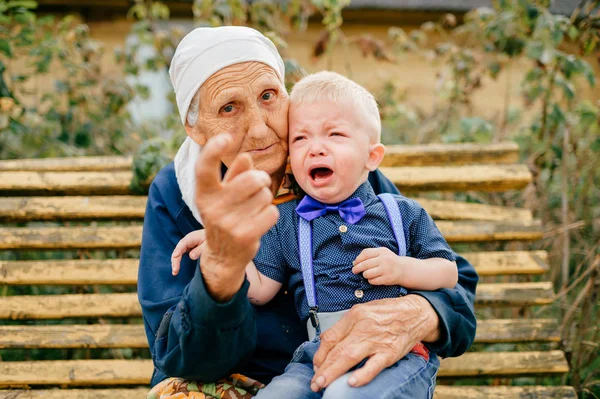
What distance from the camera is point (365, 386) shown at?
156cm

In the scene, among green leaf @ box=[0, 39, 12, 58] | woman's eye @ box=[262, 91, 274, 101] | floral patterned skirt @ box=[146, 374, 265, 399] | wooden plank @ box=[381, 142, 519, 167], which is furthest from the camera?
green leaf @ box=[0, 39, 12, 58]

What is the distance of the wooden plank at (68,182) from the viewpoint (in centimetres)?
296

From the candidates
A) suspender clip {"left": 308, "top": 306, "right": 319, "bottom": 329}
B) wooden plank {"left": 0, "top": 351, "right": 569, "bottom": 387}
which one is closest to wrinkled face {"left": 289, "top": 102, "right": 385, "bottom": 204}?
suspender clip {"left": 308, "top": 306, "right": 319, "bottom": 329}

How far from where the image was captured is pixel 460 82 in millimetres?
4621

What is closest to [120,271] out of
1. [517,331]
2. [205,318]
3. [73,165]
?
[73,165]

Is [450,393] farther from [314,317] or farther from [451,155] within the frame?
[451,155]

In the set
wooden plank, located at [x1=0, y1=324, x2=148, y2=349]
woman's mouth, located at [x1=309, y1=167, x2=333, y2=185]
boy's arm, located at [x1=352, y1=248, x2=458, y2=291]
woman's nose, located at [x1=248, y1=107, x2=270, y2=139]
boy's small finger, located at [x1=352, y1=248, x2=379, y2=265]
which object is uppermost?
woman's nose, located at [x1=248, y1=107, x2=270, y2=139]

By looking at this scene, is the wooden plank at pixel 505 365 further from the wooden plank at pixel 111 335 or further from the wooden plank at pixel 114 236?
the wooden plank at pixel 114 236

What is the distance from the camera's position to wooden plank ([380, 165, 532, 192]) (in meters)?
2.93

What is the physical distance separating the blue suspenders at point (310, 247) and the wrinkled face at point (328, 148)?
0.39 feet

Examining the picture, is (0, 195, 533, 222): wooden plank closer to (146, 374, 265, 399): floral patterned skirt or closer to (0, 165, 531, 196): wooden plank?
(0, 165, 531, 196): wooden plank

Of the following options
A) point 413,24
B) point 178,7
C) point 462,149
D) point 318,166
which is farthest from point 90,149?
point 413,24

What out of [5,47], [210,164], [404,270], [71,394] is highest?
[5,47]

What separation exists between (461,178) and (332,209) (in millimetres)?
1338
